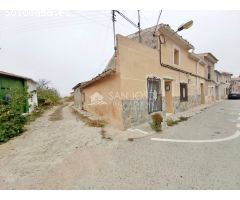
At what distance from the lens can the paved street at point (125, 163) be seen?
321cm

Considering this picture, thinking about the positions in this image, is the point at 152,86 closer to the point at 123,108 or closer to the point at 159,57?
the point at 159,57

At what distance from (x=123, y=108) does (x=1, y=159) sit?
4.07 meters

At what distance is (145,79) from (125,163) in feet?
16.2

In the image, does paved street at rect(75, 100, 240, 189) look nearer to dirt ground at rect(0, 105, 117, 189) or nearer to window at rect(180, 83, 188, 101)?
dirt ground at rect(0, 105, 117, 189)

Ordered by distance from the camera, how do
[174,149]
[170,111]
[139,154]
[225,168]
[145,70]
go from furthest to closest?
[170,111], [145,70], [174,149], [139,154], [225,168]

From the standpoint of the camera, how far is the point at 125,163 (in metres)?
4.05

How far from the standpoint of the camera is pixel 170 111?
1125 centimetres

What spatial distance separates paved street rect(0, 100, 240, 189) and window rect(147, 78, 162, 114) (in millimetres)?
2779

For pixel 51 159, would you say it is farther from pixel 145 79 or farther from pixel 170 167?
pixel 145 79

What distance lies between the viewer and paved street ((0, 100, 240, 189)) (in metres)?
3.21

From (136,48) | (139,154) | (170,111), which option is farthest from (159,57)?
(139,154)

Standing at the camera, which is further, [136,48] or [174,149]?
[136,48]

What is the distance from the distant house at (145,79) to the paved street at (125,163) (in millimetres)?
1783

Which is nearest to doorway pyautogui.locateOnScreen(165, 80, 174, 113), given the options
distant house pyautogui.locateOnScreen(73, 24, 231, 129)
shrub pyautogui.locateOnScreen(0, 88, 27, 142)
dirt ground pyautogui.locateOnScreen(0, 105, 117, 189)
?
distant house pyautogui.locateOnScreen(73, 24, 231, 129)
